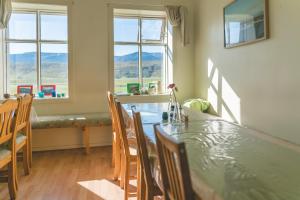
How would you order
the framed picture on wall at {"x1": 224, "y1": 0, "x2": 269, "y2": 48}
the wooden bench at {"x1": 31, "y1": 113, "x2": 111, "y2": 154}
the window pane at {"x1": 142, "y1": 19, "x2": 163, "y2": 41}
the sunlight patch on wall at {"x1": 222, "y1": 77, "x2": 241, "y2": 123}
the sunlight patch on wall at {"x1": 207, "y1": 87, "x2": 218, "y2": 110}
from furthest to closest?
1. the window pane at {"x1": 142, "y1": 19, "x2": 163, "y2": 41}
2. the sunlight patch on wall at {"x1": 207, "y1": 87, "x2": 218, "y2": 110}
3. the wooden bench at {"x1": 31, "y1": 113, "x2": 111, "y2": 154}
4. the sunlight patch on wall at {"x1": 222, "y1": 77, "x2": 241, "y2": 123}
5. the framed picture on wall at {"x1": 224, "y1": 0, "x2": 269, "y2": 48}

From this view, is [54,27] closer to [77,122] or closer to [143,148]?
[77,122]

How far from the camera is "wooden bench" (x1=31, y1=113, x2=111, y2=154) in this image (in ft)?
11.7

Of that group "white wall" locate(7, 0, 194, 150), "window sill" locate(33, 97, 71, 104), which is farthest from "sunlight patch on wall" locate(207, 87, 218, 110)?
"window sill" locate(33, 97, 71, 104)

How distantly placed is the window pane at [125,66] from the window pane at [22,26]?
142 cm

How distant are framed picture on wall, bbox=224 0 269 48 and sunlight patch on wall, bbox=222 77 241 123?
1.91ft

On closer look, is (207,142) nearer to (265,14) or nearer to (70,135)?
(265,14)

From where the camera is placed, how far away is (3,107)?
6.49ft

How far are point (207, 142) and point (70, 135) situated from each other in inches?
121

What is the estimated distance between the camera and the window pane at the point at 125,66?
4418mm

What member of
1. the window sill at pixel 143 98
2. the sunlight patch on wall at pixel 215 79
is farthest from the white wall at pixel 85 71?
the sunlight patch on wall at pixel 215 79

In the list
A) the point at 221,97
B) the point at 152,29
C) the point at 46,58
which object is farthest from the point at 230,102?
the point at 46,58

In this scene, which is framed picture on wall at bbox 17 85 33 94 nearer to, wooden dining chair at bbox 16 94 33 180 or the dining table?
wooden dining chair at bbox 16 94 33 180

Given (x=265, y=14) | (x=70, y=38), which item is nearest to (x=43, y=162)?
(x=70, y=38)

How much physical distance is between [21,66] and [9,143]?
7.11 ft
